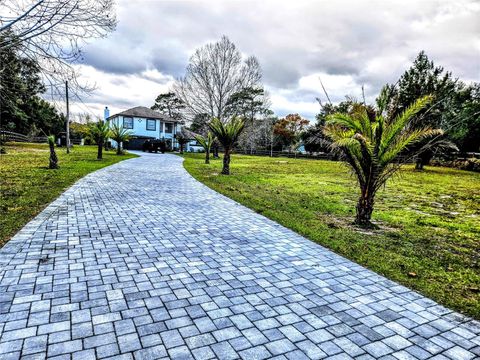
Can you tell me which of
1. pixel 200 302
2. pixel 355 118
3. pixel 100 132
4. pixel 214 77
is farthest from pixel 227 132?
pixel 214 77

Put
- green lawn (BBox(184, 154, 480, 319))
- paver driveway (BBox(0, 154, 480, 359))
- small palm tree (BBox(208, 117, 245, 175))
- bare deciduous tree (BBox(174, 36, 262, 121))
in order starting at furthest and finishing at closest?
bare deciduous tree (BBox(174, 36, 262, 121)), small palm tree (BBox(208, 117, 245, 175)), green lawn (BBox(184, 154, 480, 319)), paver driveway (BBox(0, 154, 480, 359))

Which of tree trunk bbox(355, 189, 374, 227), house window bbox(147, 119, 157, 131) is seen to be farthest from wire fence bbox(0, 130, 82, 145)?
tree trunk bbox(355, 189, 374, 227)

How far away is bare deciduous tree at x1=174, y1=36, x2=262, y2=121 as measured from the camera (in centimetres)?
2994

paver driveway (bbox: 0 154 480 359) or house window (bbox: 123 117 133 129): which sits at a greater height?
house window (bbox: 123 117 133 129)

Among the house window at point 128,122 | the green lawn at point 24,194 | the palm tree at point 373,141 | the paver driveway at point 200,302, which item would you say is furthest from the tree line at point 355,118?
the house window at point 128,122

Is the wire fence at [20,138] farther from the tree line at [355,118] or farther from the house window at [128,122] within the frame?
the tree line at [355,118]

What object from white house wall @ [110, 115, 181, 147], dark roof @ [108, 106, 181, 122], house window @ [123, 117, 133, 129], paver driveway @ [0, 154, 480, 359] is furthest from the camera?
white house wall @ [110, 115, 181, 147]

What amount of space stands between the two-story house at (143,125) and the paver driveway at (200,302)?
3720 centimetres

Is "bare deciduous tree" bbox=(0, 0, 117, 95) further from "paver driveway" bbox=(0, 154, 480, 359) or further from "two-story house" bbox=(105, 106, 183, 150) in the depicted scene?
"two-story house" bbox=(105, 106, 183, 150)

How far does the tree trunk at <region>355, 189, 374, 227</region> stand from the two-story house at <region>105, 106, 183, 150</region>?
121ft

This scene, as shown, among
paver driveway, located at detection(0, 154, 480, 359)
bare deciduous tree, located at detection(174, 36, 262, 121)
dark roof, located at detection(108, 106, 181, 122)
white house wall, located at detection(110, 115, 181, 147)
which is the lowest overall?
paver driveway, located at detection(0, 154, 480, 359)

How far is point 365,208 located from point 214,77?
26.6m

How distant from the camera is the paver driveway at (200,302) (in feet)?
7.89

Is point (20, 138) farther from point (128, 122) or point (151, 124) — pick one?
point (151, 124)
